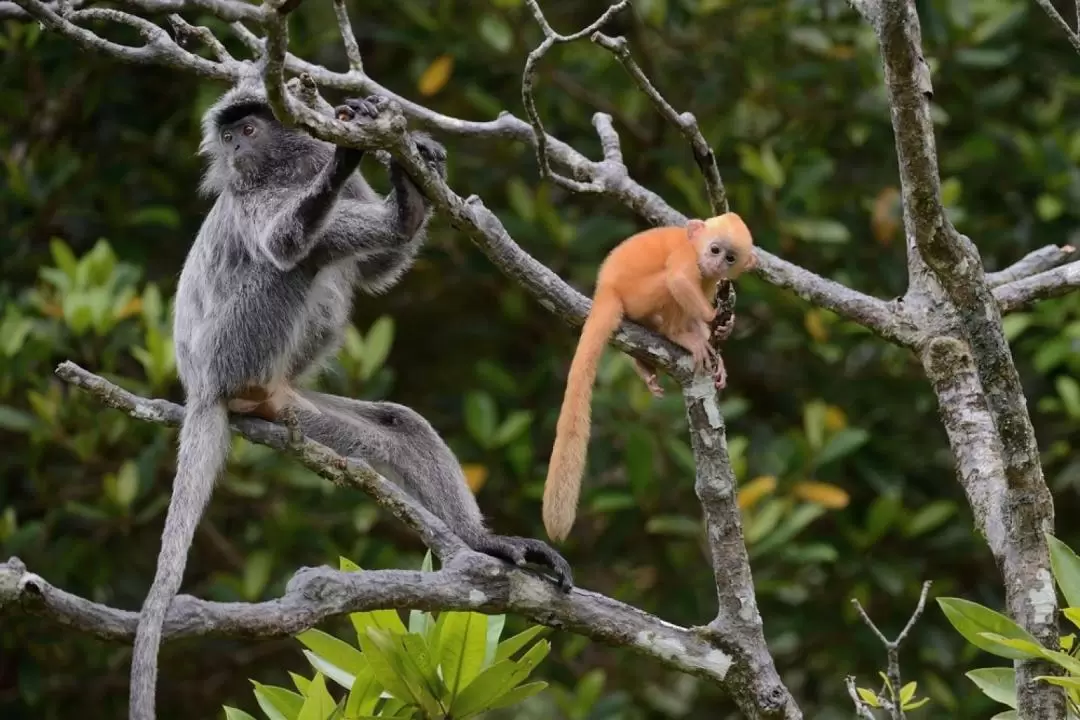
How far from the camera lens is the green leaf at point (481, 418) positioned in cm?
625

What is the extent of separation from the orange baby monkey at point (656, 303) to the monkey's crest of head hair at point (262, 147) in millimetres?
1342

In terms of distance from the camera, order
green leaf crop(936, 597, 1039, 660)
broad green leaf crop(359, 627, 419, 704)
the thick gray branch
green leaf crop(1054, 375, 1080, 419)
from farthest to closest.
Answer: green leaf crop(1054, 375, 1080, 419) < broad green leaf crop(359, 627, 419, 704) < green leaf crop(936, 597, 1039, 660) < the thick gray branch

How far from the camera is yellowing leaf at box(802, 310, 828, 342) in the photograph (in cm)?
646

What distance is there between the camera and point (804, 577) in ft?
22.6

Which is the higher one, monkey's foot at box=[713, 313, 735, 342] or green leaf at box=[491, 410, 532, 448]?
monkey's foot at box=[713, 313, 735, 342]

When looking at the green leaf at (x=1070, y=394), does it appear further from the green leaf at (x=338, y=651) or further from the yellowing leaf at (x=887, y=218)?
the green leaf at (x=338, y=651)

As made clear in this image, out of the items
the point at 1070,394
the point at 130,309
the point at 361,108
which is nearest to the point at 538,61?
the point at 361,108

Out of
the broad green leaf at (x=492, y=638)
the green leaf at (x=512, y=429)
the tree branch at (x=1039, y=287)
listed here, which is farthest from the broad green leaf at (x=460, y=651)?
the green leaf at (x=512, y=429)

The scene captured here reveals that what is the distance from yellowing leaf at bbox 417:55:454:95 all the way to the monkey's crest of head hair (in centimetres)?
177

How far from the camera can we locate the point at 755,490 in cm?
596

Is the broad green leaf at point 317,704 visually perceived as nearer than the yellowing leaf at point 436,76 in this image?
Yes

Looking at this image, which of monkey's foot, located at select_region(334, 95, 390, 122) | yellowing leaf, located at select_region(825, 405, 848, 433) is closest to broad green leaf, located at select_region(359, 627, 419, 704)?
monkey's foot, located at select_region(334, 95, 390, 122)

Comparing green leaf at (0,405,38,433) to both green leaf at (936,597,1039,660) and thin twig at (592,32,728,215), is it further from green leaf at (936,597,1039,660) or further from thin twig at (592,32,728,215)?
green leaf at (936,597,1039,660)

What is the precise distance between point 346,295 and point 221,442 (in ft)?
2.38
